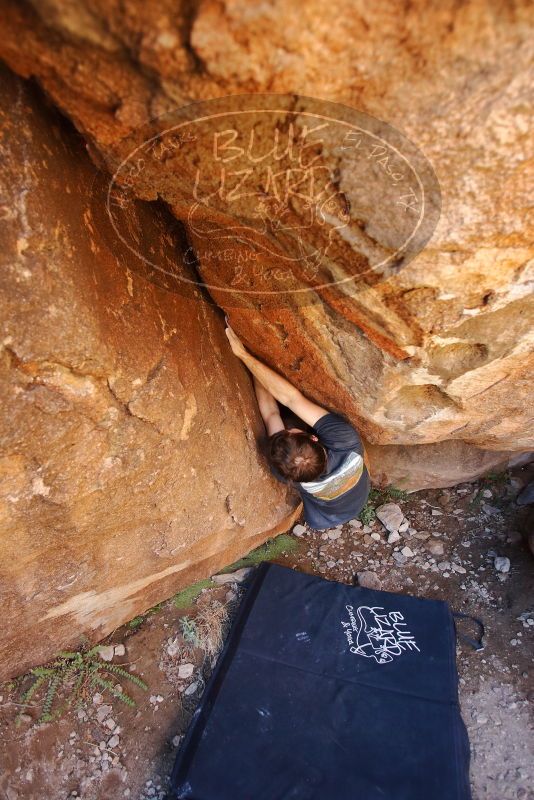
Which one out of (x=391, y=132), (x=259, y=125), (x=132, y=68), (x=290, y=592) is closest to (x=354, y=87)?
(x=391, y=132)

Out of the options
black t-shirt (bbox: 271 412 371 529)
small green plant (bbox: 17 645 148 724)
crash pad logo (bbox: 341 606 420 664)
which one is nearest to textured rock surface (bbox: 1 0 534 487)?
black t-shirt (bbox: 271 412 371 529)

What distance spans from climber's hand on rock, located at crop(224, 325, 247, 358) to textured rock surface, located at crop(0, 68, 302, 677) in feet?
0.14

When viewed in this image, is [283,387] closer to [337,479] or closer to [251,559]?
[337,479]

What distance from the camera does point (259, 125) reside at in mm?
1193

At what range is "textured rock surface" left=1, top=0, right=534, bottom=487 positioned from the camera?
0.95 meters

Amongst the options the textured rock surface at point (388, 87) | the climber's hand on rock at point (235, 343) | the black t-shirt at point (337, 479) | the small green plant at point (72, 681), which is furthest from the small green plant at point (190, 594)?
the textured rock surface at point (388, 87)

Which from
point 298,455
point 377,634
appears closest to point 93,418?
point 298,455

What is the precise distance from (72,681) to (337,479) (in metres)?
1.71

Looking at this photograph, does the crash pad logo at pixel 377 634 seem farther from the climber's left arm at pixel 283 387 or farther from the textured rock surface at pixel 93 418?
the climber's left arm at pixel 283 387

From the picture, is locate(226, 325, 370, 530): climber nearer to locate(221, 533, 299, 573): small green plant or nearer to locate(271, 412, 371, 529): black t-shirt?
locate(271, 412, 371, 529): black t-shirt

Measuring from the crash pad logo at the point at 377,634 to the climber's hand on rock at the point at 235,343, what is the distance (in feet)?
5.08

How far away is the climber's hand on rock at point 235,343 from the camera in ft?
8.07

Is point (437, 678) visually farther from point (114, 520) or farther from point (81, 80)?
point (81, 80)

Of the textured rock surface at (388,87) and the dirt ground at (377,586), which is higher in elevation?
the textured rock surface at (388,87)
